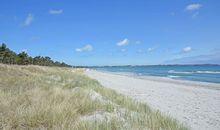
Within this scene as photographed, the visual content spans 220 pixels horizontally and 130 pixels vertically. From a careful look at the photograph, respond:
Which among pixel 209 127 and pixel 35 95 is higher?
pixel 35 95

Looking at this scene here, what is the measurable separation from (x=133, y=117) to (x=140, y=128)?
0.96m

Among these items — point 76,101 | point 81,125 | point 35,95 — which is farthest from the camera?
point 35,95

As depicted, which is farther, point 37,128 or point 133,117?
point 133,117

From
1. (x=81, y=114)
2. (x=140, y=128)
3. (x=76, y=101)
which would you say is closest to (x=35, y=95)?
(x=76, y=101)

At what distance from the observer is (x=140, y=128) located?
18.7 feet

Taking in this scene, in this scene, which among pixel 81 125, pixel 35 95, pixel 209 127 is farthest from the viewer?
pixel 209 127

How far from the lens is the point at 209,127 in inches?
353

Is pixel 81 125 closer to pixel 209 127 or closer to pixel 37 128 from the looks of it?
pixel 37 128

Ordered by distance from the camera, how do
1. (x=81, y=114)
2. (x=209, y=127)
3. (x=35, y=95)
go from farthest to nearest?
(x=209, y=127) < (x=35, y=95) < (x=81, y=114)

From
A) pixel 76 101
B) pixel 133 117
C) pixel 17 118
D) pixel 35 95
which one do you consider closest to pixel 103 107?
pixel 76 101

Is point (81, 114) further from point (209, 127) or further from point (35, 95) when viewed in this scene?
point (209, 127)

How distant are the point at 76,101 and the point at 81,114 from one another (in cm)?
80

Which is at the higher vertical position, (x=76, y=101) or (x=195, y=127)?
(x=76, y=101)

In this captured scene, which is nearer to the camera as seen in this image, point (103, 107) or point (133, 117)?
point (133, 117)
